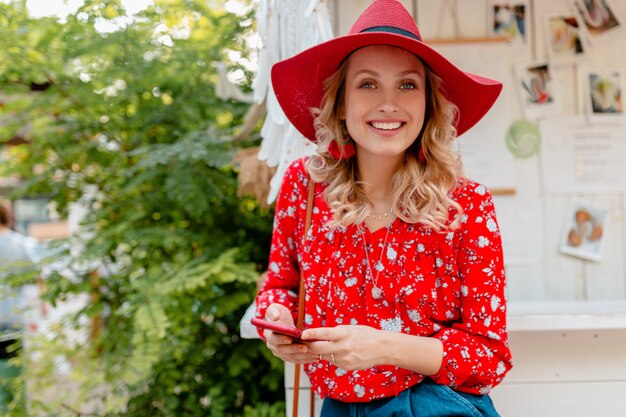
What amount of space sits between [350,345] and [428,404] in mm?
276

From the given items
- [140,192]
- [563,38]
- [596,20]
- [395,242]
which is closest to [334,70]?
[395,242]

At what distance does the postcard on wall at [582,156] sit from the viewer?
2398 mm

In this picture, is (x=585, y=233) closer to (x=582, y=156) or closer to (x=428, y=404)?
(x=582, y=156)

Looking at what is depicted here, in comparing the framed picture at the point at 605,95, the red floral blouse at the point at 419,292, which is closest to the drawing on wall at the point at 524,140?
the framed picture at the point at 605,95

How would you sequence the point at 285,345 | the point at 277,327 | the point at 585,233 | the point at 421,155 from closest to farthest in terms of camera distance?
the point at 277,327
the point at 285,345
the point at 421,155
the point at 585,233

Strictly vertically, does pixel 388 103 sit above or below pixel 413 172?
above

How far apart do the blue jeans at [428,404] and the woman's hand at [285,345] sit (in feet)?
0.67

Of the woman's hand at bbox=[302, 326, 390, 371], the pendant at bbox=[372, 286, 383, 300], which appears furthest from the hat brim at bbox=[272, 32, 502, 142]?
the woman's hand at bbox=[302, 326, 390, 371]

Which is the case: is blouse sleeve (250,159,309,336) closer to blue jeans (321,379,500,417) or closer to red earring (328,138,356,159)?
red earring (328,138,356,159)

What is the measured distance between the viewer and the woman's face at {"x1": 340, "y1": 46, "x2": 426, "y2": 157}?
1427 millimetres

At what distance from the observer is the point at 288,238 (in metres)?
1.68

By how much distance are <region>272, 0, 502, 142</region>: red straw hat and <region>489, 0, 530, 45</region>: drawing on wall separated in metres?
0.94

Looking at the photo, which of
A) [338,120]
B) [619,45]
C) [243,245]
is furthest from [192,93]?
[619,45]

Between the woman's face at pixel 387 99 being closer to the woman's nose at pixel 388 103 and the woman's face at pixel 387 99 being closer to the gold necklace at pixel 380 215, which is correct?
the woman's nose at pixel 388 103
